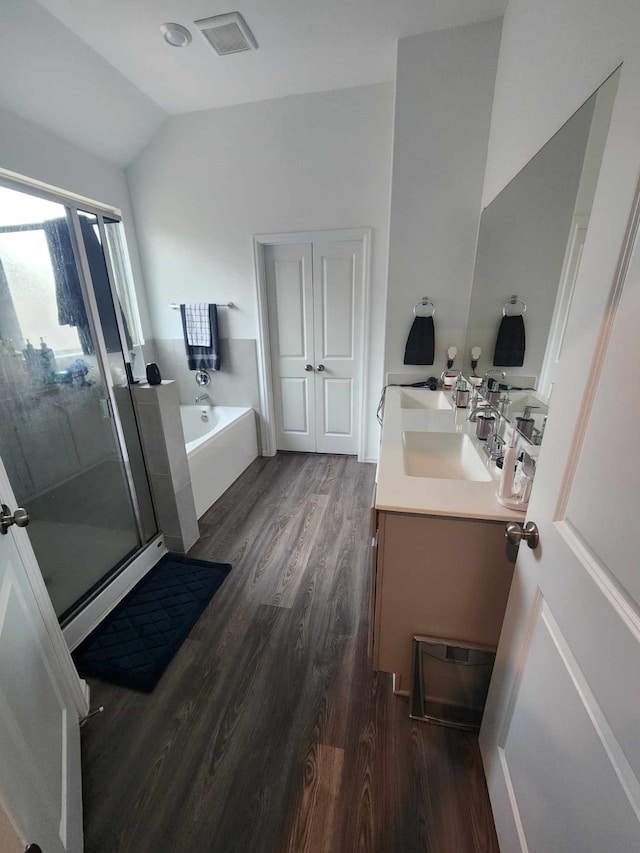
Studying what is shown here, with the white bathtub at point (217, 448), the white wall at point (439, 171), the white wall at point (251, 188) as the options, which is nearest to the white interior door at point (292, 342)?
the white wall at point (251, 188)

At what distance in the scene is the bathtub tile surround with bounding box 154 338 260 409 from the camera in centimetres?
319

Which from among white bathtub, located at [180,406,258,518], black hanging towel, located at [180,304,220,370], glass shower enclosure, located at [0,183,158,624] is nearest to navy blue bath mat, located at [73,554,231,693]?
glass shower enclosure, located at [0,183,158,624]

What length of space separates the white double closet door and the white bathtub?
0.38 metres

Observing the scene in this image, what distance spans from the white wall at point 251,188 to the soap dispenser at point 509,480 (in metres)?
2.06

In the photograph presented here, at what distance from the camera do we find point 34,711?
85 cm

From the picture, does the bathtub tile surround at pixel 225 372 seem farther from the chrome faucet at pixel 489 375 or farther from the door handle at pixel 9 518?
the door handle at pixel 9 518

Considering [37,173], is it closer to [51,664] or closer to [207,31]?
[207,31]

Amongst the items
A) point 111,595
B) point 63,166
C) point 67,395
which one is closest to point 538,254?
point 67,395

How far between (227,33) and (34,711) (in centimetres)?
310

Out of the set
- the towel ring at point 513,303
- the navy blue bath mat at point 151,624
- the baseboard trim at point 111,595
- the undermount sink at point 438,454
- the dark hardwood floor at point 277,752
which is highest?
the towel ring at point 513,303

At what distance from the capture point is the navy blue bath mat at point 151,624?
141 cm

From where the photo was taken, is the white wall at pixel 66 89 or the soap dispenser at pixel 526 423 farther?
the white wall at pixel 66 89

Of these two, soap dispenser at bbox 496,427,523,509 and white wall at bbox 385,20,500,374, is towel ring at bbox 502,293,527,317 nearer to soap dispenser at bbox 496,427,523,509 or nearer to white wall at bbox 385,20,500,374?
soap dispenser at bbox 496,427,523,509

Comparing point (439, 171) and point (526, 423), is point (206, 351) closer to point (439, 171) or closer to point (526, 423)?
point (439, 171)
